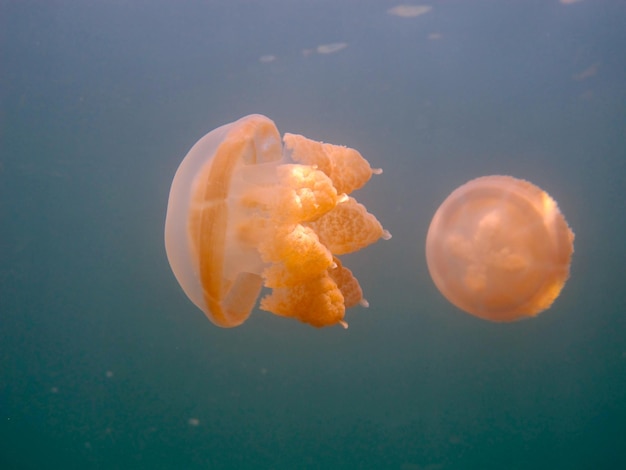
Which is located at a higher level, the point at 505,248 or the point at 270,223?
the point at 270,223

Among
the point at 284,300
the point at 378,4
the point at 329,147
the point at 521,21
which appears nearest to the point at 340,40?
the point at 378,4

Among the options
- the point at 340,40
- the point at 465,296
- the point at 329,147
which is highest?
the point at 340,40

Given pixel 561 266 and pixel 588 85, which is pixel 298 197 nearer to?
pixel 561 266

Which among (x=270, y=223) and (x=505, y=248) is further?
(x=505, y=248)

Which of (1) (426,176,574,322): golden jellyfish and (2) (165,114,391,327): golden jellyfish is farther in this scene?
(1) (426,176,574,322): golden jellyfish
